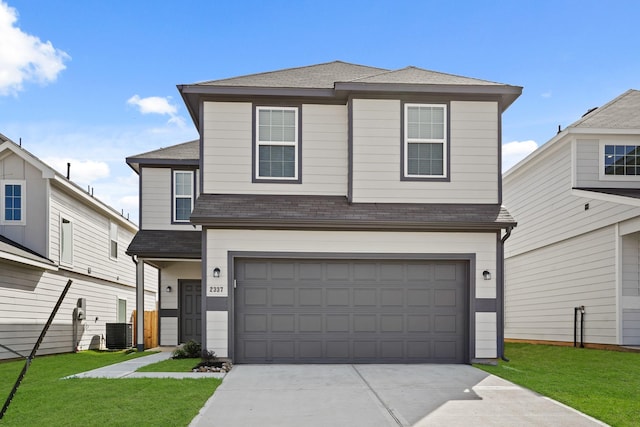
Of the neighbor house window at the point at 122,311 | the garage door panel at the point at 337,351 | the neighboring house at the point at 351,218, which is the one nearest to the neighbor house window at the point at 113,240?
the neighbor house window at the point at 122,311

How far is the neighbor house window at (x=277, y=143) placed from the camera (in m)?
12.6

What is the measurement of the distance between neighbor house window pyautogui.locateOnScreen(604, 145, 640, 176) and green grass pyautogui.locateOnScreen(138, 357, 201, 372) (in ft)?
38.0

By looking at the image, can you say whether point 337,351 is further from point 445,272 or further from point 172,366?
point 172,366

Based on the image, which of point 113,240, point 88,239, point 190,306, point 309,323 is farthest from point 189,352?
point 113,240

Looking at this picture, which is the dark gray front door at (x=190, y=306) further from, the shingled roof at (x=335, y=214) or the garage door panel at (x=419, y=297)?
the garage door panel at (x=419, y=297)

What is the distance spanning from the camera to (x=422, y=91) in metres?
12.4

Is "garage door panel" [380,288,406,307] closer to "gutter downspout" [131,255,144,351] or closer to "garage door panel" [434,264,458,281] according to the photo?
"garage door panel" [434,264,458,281]

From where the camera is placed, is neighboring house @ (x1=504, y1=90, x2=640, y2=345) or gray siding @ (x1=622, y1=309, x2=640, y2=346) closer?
gray siding @ (x1=622, y1=309, x2=640, y2=346)

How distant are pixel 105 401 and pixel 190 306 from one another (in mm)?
9712

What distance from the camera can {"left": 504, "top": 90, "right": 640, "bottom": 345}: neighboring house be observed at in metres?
14.4

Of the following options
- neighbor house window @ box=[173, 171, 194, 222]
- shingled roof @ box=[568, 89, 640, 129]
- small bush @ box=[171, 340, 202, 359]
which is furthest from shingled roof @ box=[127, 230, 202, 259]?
shingled roof @ box=[568, 89, 640, 129]

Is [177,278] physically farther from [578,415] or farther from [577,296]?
[578,415]

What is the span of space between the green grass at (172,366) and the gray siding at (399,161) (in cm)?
469

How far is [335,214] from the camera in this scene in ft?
39.7
